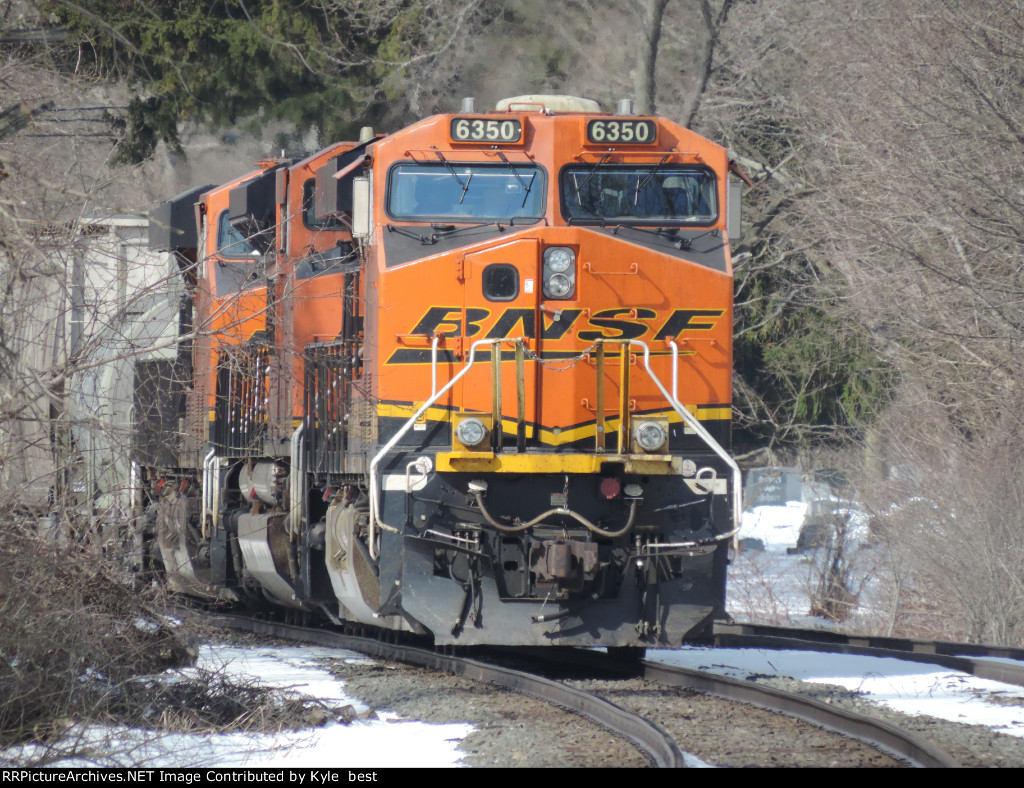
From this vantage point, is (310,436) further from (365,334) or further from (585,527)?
(585,527)

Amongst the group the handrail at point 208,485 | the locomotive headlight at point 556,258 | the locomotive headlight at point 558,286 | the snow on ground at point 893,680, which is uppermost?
the locomotive headlight at point 556,258

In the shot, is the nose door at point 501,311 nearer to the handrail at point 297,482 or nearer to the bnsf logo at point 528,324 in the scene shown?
the bnsf logo at point 528,324

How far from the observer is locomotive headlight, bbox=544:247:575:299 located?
8.98m

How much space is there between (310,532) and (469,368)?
264cm

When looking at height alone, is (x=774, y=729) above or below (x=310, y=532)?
below

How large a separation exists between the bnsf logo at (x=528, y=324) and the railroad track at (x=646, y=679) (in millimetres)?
2360

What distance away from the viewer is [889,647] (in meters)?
11.0

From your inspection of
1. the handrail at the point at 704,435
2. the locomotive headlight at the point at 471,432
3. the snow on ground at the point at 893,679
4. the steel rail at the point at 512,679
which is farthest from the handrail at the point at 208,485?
the handrail at the point at 704,435

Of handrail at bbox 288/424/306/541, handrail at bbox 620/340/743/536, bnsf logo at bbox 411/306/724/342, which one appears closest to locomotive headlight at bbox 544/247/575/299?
bnsf logo at bbox 411/306/724/342

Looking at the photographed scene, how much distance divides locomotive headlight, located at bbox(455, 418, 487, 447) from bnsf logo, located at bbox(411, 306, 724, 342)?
0.71 meters

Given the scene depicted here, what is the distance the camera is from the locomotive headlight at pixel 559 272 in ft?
29.5

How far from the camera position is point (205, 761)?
20.0 ft

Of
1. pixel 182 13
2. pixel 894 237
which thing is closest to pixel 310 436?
pixel 894 237

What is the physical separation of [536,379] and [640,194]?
158 centimetres
